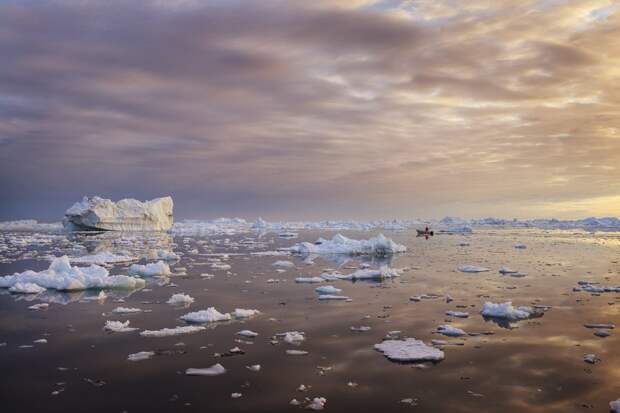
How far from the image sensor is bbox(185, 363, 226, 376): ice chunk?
22.0 ft

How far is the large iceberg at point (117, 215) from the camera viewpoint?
173ft

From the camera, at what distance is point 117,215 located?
54469mm

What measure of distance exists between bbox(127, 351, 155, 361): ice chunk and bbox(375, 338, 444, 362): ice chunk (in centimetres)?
374

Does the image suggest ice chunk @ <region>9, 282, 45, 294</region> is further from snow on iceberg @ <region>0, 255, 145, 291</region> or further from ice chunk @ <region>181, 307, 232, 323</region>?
ice chunk @ <region>181, 307, 232, 323</region>

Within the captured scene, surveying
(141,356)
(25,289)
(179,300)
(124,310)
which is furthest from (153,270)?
(141,356)

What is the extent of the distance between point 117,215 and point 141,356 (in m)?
50.9

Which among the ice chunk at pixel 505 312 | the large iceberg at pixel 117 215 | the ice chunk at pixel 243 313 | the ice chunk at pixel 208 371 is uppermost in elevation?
the large iceberg at pixel 117 215

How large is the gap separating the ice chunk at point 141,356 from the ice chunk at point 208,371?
1.06 metres

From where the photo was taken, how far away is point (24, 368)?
22.9ft

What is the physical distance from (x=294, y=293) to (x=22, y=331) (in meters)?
6.77

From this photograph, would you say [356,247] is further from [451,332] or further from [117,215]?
[117,215]

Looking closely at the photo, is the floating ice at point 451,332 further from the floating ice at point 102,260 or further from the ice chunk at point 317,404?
the floating ice at point 102,260

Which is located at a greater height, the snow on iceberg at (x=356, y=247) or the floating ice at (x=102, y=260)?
the snow on iceberg at (x=356, y=247)

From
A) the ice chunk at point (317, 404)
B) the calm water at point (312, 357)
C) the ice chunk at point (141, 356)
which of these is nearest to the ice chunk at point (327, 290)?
the calm water at point (312, 357)
